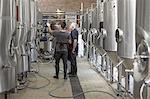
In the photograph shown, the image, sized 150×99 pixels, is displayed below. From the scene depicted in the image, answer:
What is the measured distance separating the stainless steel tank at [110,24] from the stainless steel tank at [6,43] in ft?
5.73

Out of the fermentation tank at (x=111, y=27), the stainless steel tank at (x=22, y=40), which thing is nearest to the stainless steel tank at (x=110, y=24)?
the fermentation tank at (x=111, y=27)

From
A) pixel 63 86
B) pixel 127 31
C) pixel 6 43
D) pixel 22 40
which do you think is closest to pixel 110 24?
pixel 127 31

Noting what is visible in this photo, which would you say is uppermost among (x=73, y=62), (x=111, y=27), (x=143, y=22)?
(x=111, y=27)

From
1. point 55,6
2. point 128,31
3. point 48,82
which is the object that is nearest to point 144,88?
point 128,31

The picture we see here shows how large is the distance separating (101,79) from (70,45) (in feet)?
3.63

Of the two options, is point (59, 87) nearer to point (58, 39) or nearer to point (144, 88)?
point (58, 39)

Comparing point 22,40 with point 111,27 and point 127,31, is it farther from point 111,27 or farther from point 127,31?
point 127,31

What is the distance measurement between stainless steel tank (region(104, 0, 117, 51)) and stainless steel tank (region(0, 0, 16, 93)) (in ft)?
5.73

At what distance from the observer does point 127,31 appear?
322 centimetres

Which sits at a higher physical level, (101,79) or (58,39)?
(58,39)

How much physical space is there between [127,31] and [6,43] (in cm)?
128

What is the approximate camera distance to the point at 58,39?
20.9ft

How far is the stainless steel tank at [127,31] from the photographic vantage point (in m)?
3.16

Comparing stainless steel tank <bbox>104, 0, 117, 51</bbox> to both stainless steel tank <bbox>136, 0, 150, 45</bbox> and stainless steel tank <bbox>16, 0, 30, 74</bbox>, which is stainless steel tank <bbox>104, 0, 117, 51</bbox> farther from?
stainless steel tank <bbox>136, 0, 150, 45</bbox>
